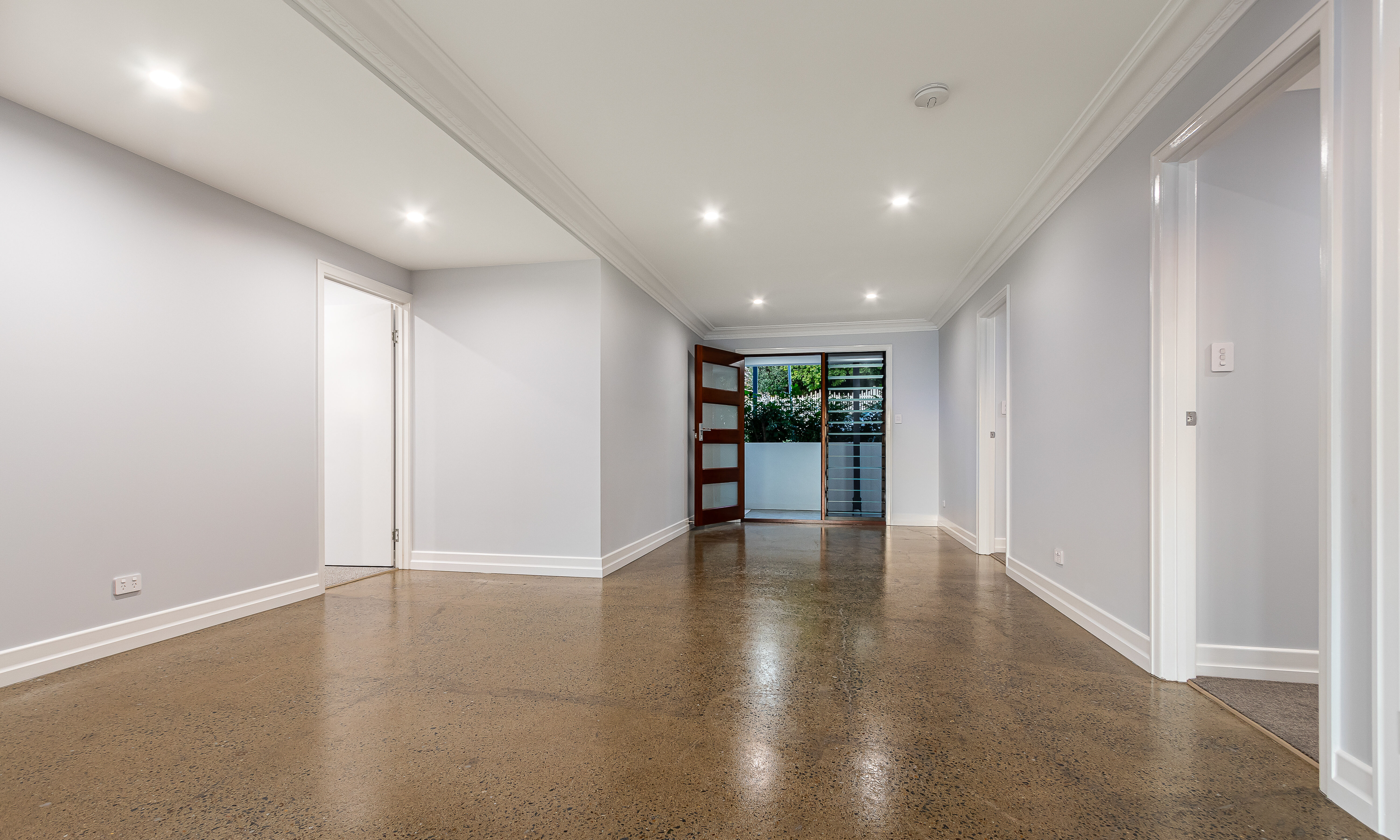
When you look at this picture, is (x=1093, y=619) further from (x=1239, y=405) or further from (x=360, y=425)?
(x=360, y=425)

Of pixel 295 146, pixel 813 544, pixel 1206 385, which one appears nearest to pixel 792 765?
pixel 1206 385

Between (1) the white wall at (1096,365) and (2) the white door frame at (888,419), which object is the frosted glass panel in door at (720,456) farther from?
(1) the white wall at (1096,365)

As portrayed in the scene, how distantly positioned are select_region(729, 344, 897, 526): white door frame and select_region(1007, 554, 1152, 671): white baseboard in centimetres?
321

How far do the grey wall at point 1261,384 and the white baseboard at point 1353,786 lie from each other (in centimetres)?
96

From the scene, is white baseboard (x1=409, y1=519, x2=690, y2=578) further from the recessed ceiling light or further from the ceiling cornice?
the recessed ceiling light

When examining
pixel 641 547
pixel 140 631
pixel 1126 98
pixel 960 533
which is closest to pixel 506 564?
pixel 641 547

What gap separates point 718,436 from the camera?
7.14 metres

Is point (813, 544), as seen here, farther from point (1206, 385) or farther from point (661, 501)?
point (1206, 385)

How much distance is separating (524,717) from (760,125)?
277cm

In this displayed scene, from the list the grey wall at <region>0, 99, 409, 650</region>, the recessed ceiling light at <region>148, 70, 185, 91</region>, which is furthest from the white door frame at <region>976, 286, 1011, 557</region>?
the recessed ceiling light at <region>148, 70, 185, 91</region>

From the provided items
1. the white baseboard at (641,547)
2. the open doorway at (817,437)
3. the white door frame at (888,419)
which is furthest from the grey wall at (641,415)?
the open doorway at (817,437)

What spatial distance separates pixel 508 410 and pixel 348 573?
1.79 metres

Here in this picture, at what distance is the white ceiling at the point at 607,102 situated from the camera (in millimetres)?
2119

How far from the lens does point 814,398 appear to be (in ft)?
28.8
